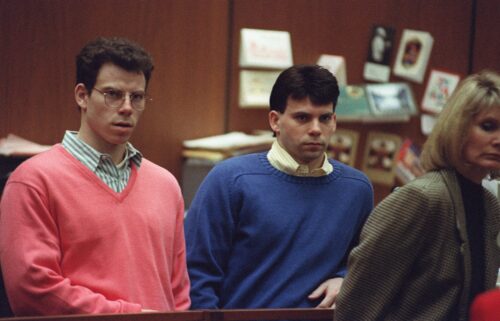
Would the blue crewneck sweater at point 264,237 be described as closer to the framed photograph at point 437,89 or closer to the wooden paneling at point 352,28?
the wooden paneling at point 352,28

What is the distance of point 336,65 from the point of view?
409 centimetres

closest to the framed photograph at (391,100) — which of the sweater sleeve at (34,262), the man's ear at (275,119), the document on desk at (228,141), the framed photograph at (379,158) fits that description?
the framed photograph at (379,158)

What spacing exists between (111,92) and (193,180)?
4.78ft

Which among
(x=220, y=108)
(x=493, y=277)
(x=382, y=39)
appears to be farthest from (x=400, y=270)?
(x=382, y=39)

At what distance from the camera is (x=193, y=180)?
139 inches

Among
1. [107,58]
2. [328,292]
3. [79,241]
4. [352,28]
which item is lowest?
[328,292]

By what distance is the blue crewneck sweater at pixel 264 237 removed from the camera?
2293 millimetres

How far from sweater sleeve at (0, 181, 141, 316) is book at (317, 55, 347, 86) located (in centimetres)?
236

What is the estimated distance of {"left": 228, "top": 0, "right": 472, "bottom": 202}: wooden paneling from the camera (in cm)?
383

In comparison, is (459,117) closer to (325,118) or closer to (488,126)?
(488,126)

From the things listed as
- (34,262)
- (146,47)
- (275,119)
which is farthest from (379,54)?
(34,262)

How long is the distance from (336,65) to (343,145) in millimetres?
414

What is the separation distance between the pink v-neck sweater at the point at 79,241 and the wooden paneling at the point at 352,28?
1.77 m

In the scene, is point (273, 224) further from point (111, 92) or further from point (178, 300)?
point (111, 92)
